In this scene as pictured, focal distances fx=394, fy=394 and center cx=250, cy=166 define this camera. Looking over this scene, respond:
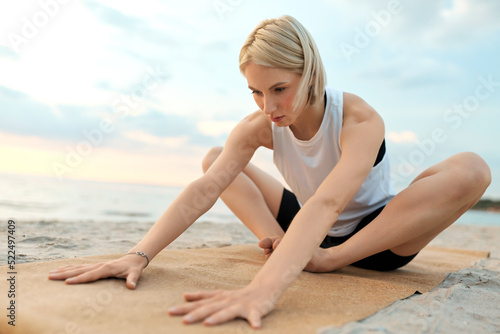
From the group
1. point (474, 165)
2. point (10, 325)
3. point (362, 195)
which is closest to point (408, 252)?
point (362, 195)

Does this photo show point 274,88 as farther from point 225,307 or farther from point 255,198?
point 255,198

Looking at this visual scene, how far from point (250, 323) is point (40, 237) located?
7.28 ft

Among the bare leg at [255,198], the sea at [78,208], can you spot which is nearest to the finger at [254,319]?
the bare leg at [255,198]

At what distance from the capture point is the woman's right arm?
5.15 ft

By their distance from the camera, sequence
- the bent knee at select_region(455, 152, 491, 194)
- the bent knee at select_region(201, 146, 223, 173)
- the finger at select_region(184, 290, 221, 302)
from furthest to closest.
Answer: the bent knee at select_region(201, 146, 223, 173), the bent knee at select_region(455, 152, 491, 194), the finger at select_region(184, 290, 221, 302)

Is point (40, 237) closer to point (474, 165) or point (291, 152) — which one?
point (291, 152)

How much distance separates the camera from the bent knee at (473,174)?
1881mm

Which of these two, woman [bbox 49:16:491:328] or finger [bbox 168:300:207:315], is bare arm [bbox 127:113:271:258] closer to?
woman [bbox 49:16:491:328]

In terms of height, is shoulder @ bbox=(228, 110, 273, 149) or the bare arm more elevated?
shoulder @ bbox=(228, 110, 273, 149)

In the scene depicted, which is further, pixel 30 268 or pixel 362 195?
pixel 362 195

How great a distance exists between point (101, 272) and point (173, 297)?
0.33m

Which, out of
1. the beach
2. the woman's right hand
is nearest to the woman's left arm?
the beach

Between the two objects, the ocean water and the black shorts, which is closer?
the black shorts

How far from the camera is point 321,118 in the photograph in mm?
1959
